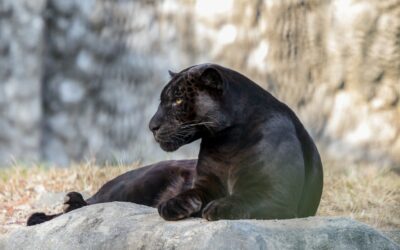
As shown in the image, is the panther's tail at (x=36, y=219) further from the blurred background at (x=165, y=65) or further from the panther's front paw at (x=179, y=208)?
the blurred background at (x=165, y=65)

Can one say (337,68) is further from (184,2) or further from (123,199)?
(123,199)

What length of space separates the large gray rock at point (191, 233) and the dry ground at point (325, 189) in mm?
1675

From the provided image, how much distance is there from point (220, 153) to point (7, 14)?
4.14 meters

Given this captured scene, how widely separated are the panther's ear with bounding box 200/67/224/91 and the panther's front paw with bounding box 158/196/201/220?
50cm

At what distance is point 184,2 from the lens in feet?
24.6

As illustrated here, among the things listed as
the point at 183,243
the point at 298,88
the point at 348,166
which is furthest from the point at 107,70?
the point at 183,243

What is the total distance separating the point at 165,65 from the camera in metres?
7.54

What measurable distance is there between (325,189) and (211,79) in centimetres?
274

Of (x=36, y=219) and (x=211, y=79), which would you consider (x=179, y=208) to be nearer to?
(x=211, y=79)

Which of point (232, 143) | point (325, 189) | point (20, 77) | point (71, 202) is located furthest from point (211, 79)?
point (20, 77)

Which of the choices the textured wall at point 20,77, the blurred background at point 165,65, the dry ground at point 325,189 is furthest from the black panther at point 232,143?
the textured wall at point 20,77

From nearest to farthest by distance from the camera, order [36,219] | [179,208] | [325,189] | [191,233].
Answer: [191,233]
[179,208]
[36,219]
[325,189]

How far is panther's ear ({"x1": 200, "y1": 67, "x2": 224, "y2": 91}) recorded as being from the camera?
3893 millimetres

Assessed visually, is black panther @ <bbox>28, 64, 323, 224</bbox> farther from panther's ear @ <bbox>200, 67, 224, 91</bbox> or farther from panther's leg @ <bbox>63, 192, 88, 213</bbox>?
panther's leg @ <bbox>63, 192, 88, 213</bbox>
